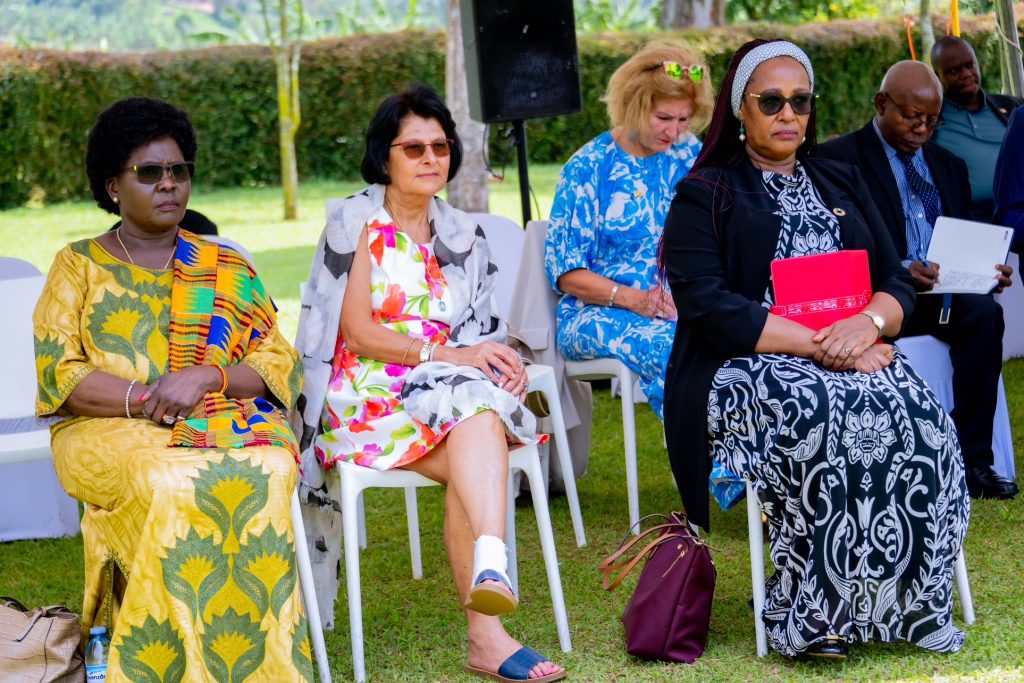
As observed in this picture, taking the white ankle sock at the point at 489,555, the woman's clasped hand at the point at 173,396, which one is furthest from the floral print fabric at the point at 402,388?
the woman's clasped hand at the point at 173,396

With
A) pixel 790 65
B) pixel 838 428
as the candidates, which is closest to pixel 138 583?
pixel 838 428

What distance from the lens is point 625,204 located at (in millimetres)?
4996

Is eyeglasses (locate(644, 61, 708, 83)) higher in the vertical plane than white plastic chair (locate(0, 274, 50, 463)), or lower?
higher

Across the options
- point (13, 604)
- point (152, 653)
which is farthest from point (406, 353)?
point (13, 604)

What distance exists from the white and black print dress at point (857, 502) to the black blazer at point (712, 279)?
181mm

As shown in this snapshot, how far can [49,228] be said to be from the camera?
15.5 m

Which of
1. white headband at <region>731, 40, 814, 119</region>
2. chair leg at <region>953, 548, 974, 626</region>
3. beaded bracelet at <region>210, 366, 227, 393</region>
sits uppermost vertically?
white headband at <region>731, 40, 814, 119</region>

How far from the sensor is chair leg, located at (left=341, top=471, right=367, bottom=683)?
357cm

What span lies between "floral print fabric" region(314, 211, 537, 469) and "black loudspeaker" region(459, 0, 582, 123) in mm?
2482

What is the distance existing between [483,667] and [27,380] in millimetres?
1918

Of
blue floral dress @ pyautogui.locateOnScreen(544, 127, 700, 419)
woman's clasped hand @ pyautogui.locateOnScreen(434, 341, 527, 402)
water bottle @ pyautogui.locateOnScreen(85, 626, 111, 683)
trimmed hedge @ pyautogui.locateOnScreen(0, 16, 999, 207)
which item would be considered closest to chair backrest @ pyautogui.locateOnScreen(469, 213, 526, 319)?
blue floral dress @ pyautogui.locateOnScreen(544, 127, 700, 419)

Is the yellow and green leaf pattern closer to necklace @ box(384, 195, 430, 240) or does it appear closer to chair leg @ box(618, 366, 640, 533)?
necklace @ box(384, 195, 430, 240)

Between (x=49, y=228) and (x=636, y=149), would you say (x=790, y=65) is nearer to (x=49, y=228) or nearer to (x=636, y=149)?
(x=636, y=149)

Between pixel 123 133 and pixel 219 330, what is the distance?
61 centimetres
